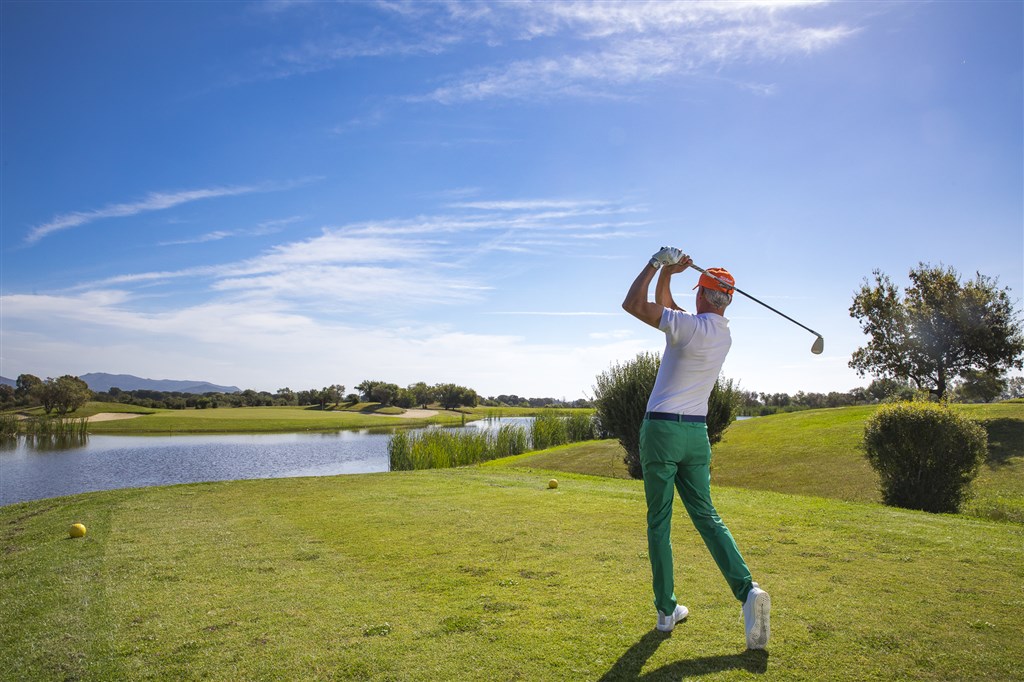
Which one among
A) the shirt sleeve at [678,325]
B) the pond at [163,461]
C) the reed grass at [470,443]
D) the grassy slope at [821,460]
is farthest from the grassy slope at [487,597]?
the reed grass at [470,443]

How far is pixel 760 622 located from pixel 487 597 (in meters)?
2.16

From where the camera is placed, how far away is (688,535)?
7.34 meters

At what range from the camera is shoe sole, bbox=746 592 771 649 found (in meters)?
3.79

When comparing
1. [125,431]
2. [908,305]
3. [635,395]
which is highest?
[908,305]

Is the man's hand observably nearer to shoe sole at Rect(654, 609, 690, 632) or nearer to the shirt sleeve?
the shirt sleeve

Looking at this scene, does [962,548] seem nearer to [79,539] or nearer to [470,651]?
[470,651]

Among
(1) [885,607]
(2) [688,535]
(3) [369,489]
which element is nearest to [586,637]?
(1) [885,607]

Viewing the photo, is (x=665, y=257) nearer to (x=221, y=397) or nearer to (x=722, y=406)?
(x=722, y=406)

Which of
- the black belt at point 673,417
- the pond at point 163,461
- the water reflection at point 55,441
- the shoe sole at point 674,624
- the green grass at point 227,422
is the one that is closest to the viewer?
the shoe sole at point 674,624

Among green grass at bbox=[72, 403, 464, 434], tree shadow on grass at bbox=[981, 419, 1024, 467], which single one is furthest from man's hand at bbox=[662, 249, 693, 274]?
green grass at bbox=[72, 403, 464, 434]

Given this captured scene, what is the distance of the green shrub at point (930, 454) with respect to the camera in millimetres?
12094

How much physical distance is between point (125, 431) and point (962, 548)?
165ft

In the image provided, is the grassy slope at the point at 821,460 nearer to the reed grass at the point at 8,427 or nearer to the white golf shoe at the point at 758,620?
the white golf shoe at the point at 758,620

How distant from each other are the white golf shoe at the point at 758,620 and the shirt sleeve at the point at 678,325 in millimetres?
1720
